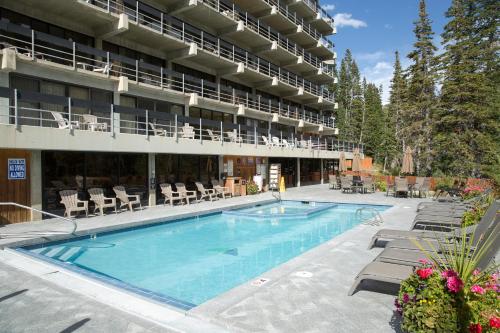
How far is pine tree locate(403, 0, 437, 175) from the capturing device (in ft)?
109

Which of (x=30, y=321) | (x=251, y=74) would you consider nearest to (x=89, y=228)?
(x=30, y=321)

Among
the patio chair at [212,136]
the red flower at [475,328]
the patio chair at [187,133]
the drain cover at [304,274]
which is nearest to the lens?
the red flower at [475,328]

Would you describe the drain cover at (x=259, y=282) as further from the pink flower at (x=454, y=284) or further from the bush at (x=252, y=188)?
the bush at (x=252, y=188)

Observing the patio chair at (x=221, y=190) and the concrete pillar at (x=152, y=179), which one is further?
the patio chair at (x=221, y=190)

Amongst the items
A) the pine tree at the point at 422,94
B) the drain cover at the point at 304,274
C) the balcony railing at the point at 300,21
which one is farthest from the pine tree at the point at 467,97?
the drain cover at the point at 304,274

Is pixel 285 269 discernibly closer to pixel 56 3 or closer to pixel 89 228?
pixel 89 228

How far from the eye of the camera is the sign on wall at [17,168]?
466 inches

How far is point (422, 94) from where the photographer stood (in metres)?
34.6

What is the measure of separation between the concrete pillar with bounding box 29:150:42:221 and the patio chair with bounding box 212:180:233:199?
9.20 m

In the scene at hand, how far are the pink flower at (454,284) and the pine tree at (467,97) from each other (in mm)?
29291

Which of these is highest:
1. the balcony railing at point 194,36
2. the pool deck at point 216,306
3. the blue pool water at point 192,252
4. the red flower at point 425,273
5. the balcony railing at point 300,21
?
the balcony railing at point 300,21

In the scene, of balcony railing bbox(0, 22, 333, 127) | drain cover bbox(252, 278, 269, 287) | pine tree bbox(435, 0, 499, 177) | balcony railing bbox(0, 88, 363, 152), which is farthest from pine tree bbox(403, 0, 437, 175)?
drain cover bbox(252, 278, 269, 287)

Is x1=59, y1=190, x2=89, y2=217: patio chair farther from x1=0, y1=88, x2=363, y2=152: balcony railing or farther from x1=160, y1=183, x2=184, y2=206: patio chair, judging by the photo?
x1=160, y1=183, x2=184, y2=206: patio chair

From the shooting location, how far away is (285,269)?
643 centimetres
